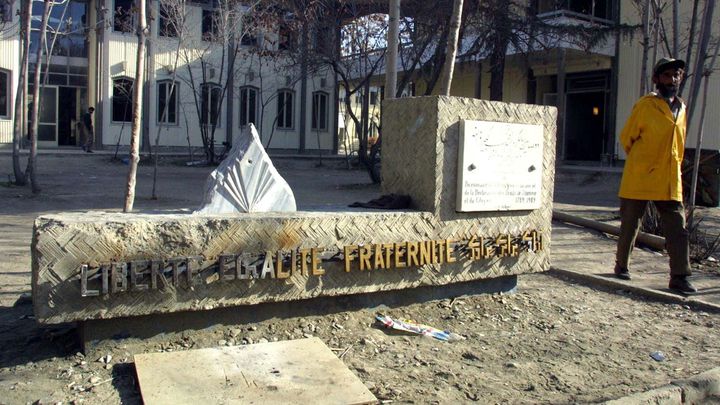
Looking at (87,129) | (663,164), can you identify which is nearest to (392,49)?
(663,164)

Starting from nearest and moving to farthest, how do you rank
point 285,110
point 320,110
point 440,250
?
point 440,250
point 285,110
point 320,110

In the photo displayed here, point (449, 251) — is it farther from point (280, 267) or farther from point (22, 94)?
point (22, 94)

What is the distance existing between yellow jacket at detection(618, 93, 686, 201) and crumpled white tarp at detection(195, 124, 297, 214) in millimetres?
3577

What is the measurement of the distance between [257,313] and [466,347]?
1.50 metres

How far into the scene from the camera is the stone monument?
155 inches

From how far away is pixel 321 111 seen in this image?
3422 cm

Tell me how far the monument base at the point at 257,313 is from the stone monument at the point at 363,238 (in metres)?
0.17

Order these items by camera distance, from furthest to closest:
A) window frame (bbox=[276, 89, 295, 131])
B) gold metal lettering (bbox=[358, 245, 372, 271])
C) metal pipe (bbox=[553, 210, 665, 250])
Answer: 1. window frame (bbox=[276, 89, 295, 131])
2. metal pipe (bbox=[553, 210, 665, 250])
3. gold metal lettering (bbox=[358, 245, 372, 271])

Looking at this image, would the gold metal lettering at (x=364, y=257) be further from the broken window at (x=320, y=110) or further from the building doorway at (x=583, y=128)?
the broken window at (x=320, y=110)

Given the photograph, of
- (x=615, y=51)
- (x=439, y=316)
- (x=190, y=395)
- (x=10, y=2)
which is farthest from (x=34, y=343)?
(x=615, y=51)

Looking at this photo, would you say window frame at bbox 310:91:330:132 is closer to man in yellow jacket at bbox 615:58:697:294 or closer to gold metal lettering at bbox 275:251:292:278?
man in yellow jacket at bbox 615:58:697:294

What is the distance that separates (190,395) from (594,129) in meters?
26.7

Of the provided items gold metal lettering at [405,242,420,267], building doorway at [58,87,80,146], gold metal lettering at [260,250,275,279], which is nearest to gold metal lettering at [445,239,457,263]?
gold metal lettering at [405,242,420,267]

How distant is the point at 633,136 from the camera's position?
6676mm
